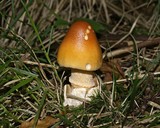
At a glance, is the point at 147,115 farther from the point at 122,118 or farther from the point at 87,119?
the point at 87,119

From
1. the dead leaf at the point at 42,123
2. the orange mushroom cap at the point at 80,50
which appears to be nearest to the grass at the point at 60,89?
the dead leaf at the point at 42,123

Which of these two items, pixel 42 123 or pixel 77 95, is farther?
pixel 77 95

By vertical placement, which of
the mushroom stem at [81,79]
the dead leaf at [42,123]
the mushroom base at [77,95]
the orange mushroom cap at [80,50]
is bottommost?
the dead leaf at [42,123]

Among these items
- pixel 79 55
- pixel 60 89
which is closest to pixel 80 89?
pixel 60 89

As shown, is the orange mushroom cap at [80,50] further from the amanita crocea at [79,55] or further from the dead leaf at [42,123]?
the dead leaf at [42,123]

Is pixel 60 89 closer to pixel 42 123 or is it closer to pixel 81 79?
pixel 81 79

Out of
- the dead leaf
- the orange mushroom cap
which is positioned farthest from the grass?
the orange mushroom cap

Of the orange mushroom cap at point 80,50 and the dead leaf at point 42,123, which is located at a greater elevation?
the orange mushroom cap at point 80,50
